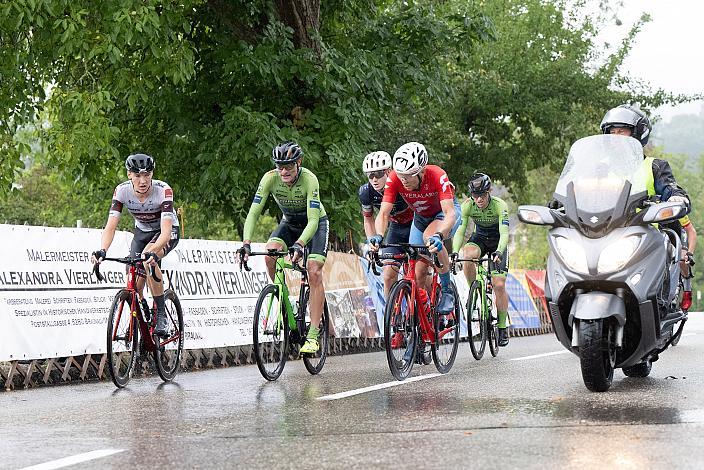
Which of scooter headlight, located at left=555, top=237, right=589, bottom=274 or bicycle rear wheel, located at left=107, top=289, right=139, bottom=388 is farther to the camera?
bicycle rear wheel, located at left=107, top=289, right=139, bottom=388

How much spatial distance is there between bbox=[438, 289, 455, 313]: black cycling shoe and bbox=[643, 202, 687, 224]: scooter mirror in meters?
3.50

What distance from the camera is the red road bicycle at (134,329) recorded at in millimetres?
10773

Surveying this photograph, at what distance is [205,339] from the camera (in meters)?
14.3

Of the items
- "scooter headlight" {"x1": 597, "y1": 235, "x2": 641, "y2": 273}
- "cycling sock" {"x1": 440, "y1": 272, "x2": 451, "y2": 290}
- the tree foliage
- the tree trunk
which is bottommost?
"cycling sock" {"x1": 440, "y1": 272, "x2": 451, "y2": 290}

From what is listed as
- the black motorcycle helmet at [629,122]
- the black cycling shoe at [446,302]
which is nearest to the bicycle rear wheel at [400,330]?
the black cycling shoe at [446,302]

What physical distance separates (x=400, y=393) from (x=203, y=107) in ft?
44.7

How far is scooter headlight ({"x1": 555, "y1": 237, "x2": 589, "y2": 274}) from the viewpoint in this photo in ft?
27.9

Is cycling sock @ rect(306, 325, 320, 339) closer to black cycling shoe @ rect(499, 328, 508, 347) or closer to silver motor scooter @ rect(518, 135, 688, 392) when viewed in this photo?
silver motor scooter @ rect(518, 135, 688, 392)

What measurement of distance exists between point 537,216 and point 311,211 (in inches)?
122

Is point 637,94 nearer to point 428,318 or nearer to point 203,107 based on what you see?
point 203,107

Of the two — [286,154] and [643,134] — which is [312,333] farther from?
[643,134]

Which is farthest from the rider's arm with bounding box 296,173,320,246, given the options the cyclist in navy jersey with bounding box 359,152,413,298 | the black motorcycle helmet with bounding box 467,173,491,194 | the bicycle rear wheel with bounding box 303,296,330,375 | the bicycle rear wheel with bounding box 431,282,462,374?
the black motorcycle helmet with bounding box 467,173,491,194

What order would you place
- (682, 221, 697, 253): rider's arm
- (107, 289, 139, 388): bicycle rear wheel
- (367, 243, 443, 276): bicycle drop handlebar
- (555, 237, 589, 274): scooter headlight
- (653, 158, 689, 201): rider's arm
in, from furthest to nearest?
(682, 221, 697, 253): rider's arm → (367, 243, 443, 276): bicycle drop handlebar → (107, 289, 139, 388): bicycle rear wheel → (653, 158, 689, 201): rider's arm → (555, 237, 589, 274): scooter headlight

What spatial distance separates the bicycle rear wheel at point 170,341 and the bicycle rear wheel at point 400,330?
7.63 ft
